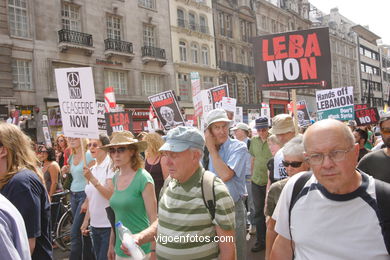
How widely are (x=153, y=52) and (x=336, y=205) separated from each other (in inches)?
943

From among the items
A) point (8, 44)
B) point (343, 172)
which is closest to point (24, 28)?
point (8, 44)

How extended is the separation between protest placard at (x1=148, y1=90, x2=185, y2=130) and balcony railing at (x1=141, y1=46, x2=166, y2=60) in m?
14.9

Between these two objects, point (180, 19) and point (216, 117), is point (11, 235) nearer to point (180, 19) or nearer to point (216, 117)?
point (216, 117)

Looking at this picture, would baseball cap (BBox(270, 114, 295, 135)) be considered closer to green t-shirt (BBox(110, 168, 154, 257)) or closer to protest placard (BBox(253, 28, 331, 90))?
protest placard (BBox(253, 28, 331, 90))

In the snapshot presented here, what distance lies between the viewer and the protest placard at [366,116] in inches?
441

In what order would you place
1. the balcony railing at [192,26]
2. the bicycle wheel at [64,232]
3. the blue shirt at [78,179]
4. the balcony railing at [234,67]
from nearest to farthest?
the blue shirt at [78,179]
the bicycle wheel at [64,232]
the balcony railing at [192,26]
the balcony railing at [234,67]

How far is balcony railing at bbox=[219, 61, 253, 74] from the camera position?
31.9 metres

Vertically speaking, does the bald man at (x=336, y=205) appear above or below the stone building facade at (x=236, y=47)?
below

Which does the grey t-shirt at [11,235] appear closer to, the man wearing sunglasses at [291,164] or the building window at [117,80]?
the man wearing sunglasses at [291,164]

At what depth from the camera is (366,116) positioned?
1129 centimetres

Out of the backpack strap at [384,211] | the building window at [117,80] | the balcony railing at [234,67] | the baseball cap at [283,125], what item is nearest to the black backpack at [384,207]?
the backpack strap at [384,211]

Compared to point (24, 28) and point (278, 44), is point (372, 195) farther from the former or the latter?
point (24, 28)

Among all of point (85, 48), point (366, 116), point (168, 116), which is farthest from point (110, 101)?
point (85, 48)

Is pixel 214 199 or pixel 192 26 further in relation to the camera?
pixel 192 26
